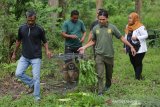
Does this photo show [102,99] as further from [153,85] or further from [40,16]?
[40,16]

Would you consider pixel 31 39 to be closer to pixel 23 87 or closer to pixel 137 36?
pixel 23 87

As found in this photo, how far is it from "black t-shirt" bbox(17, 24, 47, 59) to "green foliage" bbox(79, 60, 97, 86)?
1.03 m

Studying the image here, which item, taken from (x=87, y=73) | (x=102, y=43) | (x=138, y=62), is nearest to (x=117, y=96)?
(x=87, y=73)

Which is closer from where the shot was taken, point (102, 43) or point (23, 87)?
point (102, 43)

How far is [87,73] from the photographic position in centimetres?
885

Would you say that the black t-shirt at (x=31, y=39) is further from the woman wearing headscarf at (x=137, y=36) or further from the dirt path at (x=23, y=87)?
the woman wearing headscarf at (x=137, y=36)

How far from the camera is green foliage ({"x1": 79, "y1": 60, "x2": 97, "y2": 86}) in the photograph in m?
8.84

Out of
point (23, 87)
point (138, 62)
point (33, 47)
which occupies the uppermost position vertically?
point (33, 47)

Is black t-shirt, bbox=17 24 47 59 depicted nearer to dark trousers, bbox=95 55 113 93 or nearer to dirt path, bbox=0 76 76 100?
dirt path, bbox=0 76 76 100

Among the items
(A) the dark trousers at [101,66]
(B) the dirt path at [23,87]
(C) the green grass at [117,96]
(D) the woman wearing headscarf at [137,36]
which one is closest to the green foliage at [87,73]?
(A) the dark trousers at [101,66]

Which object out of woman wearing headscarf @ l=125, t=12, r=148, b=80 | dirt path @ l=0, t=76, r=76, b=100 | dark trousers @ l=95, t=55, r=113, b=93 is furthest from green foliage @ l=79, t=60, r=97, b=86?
woman wearing headscarf @ l=125, t=12, r=148, b=80

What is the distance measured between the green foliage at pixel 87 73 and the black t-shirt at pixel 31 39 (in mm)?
1029

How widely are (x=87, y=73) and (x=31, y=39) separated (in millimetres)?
1437

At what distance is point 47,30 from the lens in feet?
40.6
